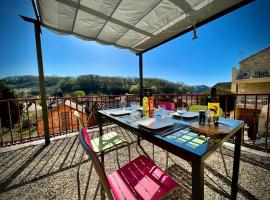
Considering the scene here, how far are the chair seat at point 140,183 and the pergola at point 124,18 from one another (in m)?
2.00

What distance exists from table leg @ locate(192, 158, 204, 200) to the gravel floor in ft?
3.10

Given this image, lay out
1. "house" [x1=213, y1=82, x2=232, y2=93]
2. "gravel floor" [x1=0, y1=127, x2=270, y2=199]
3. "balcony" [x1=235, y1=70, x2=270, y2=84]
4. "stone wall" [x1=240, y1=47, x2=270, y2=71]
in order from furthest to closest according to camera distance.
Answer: "house" [x1=213, y1=82, x2=232, y2=93] < "stone wall" [x1=240, y1=47, x2=270, y2=71] < "balcony" [x1=235, y1=70, x2=270, y2=84] < "gravel floor" [x1=0, y1=127, x2=270, y2=199]

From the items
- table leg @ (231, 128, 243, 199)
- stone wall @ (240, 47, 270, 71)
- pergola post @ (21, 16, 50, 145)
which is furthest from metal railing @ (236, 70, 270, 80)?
pergola post @ (21, 16, 50, 145)

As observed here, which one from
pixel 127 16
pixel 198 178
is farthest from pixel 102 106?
pixel 198 178

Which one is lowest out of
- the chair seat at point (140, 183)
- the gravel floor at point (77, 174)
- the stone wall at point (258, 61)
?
the gravel floor at point (77, 174)

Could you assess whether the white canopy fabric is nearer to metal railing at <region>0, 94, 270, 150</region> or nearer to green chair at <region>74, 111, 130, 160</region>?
metal railing at <region>0, 94, 270, 150</region>

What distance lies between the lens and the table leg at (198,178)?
576 millimetres

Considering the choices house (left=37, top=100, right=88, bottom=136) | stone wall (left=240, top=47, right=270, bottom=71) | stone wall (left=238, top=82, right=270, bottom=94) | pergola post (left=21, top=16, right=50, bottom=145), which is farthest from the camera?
stone wall (left=240, top=47, right=270, bottom=71)

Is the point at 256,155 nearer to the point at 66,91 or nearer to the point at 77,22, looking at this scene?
the point at 77,22

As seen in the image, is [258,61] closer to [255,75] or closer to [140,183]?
[255,75]

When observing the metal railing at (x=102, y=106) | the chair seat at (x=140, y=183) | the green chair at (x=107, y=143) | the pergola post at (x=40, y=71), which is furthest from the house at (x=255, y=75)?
the pergola post at (x=40, y=71)

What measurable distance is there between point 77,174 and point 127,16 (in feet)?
8.07

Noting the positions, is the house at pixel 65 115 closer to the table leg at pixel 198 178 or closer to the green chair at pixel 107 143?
the green chair at pixel 107 143

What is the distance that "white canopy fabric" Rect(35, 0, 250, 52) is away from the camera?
5.58 ft
